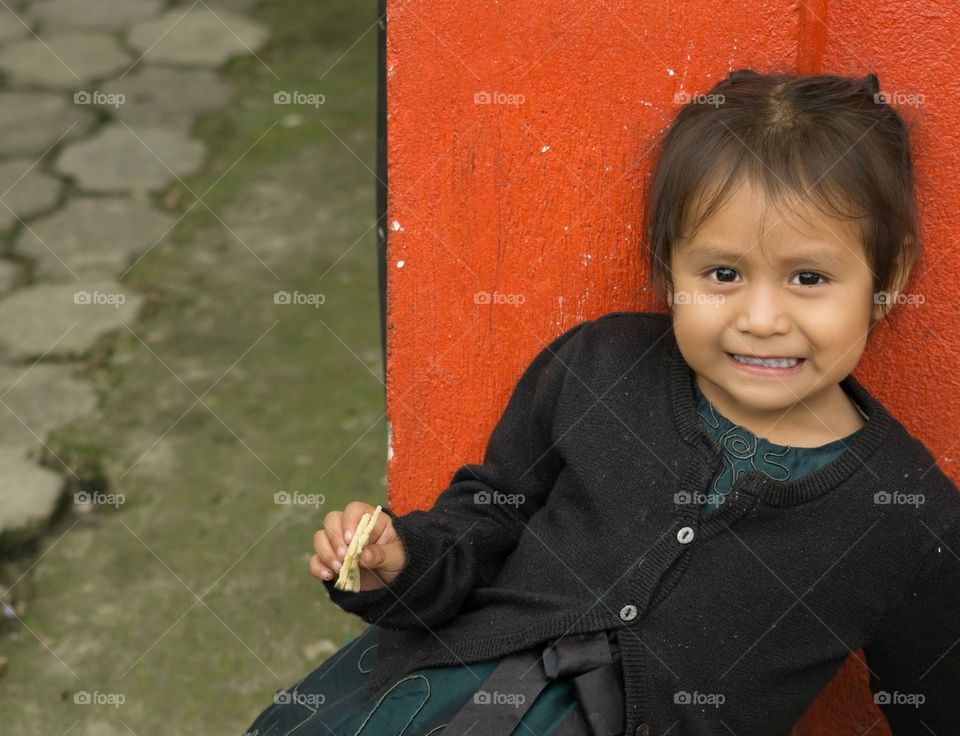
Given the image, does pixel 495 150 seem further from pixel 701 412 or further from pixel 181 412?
pixel 181 412

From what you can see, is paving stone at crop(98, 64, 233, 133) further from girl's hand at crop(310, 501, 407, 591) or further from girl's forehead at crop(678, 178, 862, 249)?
girl's forehead at crop(678, 178, 862, 249)

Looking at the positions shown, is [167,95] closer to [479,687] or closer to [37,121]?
[37,121]

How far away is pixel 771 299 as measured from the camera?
166cm

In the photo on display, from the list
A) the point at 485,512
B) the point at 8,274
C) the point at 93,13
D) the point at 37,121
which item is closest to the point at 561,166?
the point at 485,512

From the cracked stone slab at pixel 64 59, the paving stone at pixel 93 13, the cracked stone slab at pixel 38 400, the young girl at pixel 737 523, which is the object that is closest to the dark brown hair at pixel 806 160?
the young girl at pixel 737 523

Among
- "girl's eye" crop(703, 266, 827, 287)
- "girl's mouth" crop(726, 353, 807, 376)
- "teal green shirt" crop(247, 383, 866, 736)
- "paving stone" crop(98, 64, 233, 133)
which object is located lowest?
"teal green shirt" crop(247, 383, 866, 736)

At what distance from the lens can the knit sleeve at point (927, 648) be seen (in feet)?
5.62

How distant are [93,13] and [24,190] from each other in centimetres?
144

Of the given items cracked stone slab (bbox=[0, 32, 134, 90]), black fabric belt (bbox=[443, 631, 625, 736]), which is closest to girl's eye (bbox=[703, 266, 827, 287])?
black fabric belt (bbox=[443, 631, 625, 736])

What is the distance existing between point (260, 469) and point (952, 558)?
6.12ft

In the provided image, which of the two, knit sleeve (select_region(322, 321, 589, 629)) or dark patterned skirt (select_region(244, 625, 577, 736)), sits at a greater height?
knit sleeve (select_region(322, 321, 589, 629))

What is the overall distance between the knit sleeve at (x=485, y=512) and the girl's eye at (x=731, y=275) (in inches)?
12.0

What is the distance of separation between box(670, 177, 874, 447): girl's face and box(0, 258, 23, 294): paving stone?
259 cm

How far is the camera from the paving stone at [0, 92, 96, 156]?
452 centimetres
